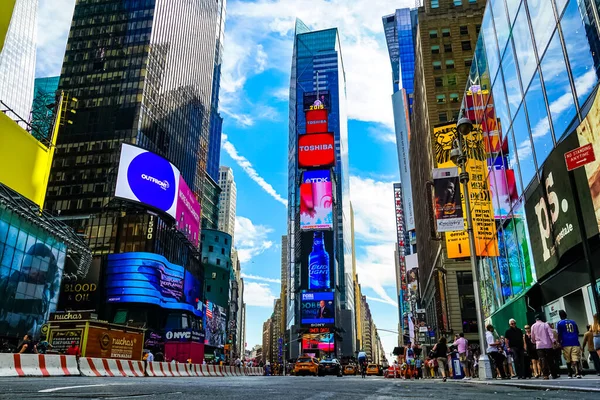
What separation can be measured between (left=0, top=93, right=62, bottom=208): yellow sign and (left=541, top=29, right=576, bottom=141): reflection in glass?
3662cm

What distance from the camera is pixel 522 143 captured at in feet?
64.2

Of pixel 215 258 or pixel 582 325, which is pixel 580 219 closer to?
pixel 582 325

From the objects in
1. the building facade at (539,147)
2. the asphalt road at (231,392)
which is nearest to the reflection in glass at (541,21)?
the building facade at (539,147)

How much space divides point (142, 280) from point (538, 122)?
198 ft

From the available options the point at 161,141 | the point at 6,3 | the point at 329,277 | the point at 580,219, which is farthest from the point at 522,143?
the point at 329,277

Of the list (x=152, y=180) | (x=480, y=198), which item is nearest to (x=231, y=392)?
(x=480, y=198)

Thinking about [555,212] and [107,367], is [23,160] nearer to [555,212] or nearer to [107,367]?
[107,367]

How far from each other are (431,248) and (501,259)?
4365 centimetres

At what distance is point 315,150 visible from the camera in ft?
387

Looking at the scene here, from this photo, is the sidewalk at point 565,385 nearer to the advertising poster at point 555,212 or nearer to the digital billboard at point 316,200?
the advertising poster at point 555,212

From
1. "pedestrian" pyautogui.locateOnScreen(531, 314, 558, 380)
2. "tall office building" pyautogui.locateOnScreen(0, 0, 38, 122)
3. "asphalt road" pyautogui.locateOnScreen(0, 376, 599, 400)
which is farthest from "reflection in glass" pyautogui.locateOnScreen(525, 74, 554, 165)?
"tall office building" pyautogui.locateOnScreen(0, 0, 38, 122)

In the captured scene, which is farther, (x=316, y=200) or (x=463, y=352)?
(x=316, y=200)

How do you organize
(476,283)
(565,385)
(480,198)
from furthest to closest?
Answer: (480,198)
(476,283)
(565,385)

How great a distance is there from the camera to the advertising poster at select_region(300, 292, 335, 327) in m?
114
